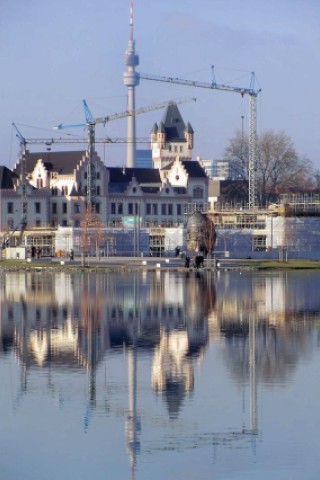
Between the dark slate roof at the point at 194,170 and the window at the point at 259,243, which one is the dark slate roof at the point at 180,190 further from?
the window at the point at 259,243

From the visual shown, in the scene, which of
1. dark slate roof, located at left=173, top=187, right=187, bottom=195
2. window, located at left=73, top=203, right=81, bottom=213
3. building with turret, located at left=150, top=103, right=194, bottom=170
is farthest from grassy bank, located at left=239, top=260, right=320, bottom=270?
building with turret, located at left=150, top=103, right=194, bottom=170

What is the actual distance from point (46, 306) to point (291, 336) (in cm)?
1478

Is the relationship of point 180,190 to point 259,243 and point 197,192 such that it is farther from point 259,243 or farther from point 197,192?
point 259,243

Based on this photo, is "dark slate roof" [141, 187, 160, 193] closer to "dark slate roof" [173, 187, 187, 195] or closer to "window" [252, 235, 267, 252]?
"dark slate roof" [173, 187, 187, 195]

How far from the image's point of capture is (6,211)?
443ft

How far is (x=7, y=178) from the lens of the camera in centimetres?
13712

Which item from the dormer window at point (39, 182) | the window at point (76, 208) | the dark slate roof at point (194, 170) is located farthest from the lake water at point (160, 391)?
the dark slate roof at point (194, 170)

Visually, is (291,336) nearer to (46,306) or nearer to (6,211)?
(46,306)

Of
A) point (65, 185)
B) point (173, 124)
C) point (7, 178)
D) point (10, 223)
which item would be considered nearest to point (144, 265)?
point (10, 223)

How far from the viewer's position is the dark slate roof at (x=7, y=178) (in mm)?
136000

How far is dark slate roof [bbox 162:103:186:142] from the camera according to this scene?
191m

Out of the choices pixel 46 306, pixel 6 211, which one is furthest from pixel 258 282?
pixel 6 211

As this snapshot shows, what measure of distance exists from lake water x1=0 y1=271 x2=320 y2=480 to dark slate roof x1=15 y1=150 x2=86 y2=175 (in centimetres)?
9065

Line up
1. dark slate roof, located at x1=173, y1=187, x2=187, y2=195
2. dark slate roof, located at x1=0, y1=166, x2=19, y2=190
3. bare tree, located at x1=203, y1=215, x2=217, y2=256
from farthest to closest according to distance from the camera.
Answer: dark slate roof, located at x1=173, y1=187, x2=187, y2=195 < dark slate roof, located at x1=0, y1=166, x2=19, y2=190 < bare tree, located at x1=203, y1=215, x2=217, y2=256
